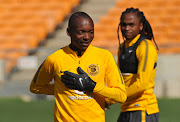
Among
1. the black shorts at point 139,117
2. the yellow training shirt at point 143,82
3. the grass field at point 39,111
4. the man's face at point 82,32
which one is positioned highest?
the man's face at point 82,32

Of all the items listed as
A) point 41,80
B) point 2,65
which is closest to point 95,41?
→ point 2,65

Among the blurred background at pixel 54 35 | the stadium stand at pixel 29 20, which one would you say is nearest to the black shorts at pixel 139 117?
the blurred background at pixel 54 35

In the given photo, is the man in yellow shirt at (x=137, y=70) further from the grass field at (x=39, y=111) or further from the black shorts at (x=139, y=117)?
the grass field at (x=39, y=111)

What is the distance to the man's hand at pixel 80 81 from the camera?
3.42 meters

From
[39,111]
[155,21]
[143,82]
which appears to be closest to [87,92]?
[143,82]

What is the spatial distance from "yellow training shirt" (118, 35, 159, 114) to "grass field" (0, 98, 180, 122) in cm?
378

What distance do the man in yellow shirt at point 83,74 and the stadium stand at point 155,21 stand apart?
10.3 metres

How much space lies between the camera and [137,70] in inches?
180

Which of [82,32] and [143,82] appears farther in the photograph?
[143,82]

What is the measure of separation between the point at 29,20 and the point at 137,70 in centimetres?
1290

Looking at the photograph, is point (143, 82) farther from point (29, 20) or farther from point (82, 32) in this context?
point (29, 20)

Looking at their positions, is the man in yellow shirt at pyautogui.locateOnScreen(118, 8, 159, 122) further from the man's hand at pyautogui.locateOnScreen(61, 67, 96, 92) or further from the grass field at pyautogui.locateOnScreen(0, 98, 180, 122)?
the grass field at pyautogui.locateOnScreen(0, 98, 180, 122)

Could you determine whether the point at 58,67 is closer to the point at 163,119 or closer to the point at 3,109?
the point at 163,119

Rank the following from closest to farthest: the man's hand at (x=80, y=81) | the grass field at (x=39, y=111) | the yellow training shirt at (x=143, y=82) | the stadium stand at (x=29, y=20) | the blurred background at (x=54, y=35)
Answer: the man's hand at (x=80, y=81) → the yellow training shirt at (x=143, y=82) → the grass field at (x=39, y=111) → the blurred background at (x=54, y=35) → the stadium stand at (x=29, y=20)
